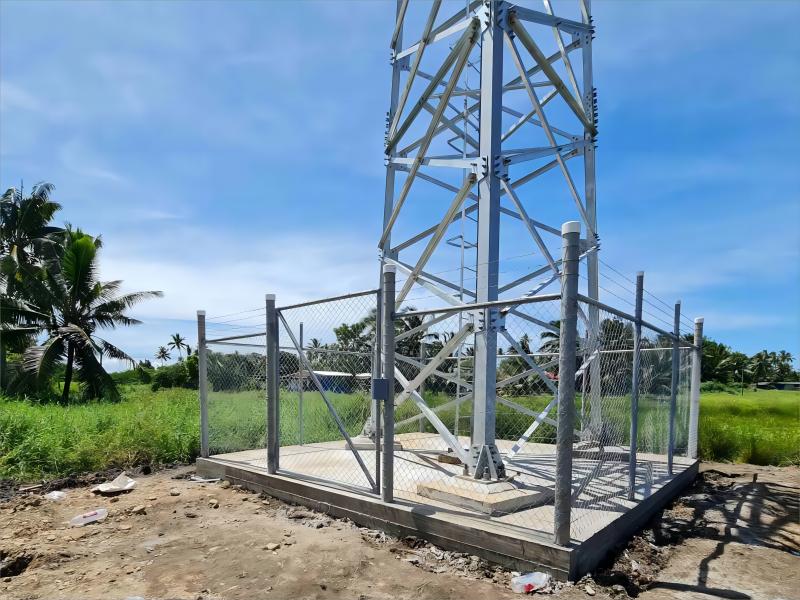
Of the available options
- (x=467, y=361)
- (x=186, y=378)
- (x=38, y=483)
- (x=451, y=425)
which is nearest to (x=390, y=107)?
(x=467, y=361)

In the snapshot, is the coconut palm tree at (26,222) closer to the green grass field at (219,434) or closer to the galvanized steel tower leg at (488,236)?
the green grass field at (219,434)

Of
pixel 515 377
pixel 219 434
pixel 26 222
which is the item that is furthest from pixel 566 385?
pixel 26 222

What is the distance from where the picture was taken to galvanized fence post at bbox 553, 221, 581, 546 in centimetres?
424

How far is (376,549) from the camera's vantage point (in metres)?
5.14

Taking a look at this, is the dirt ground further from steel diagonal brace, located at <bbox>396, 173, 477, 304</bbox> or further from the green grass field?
steel diagonal brace, located at <bbox>396, 173, 477, 304</bbox>

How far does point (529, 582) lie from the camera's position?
4.17 m

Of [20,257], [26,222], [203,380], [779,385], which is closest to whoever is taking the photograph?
[203,380]

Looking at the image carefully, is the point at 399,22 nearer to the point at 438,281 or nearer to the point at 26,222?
the point at 438,281

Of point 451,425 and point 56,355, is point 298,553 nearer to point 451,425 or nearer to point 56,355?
point 451,425

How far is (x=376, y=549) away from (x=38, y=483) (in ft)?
19.7

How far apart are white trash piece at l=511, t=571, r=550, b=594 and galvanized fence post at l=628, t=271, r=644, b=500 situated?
189cm

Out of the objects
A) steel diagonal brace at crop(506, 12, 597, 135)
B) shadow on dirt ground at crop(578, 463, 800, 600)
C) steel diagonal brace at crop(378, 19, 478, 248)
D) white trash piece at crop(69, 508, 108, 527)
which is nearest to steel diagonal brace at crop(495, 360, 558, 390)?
shadow on dirt ground at crop(578, 463, 800, 600)

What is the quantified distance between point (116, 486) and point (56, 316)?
15.1m

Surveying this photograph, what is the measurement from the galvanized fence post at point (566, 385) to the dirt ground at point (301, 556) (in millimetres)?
534
